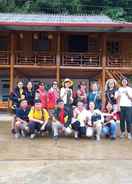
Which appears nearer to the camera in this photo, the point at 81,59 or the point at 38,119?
the point at 38,119

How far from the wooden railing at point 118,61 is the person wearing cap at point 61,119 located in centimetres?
1192

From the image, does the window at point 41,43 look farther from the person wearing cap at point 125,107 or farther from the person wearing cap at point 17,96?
the person wearing cap at point 125,107

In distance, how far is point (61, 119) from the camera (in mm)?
13281

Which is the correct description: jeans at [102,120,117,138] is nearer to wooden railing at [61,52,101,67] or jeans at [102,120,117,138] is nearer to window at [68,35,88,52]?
wooden railing at [61,52,101,67]

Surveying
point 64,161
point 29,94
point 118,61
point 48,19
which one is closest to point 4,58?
point 48,19

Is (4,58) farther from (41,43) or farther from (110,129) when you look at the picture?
(110,129)

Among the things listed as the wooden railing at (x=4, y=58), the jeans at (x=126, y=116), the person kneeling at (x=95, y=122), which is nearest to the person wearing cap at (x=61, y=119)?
the person kneeling at (x=95, y=122)

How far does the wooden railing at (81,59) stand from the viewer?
82.5 feet

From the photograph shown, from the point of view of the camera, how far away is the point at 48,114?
13328 millimetres

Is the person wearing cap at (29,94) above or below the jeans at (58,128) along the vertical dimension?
above

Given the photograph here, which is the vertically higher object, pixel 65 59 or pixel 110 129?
pixel 65 59

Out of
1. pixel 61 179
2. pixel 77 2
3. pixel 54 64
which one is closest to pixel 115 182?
pixel 61 179

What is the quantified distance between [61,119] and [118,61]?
12.9 m

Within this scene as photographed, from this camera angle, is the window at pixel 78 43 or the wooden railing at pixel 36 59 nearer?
the wooden railing at pixel 36 59
